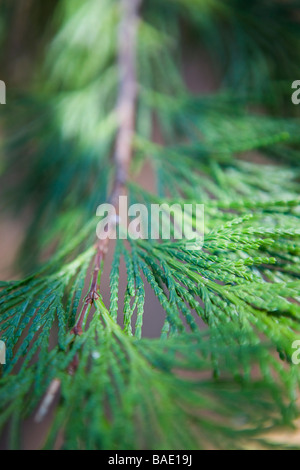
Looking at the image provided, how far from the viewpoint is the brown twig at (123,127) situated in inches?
21.2

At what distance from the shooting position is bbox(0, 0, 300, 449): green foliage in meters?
0.40

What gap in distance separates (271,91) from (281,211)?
607mm

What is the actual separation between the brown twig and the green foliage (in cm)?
2

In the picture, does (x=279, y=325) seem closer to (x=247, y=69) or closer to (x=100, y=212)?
(x=100, y=212)

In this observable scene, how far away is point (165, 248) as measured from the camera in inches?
23.5

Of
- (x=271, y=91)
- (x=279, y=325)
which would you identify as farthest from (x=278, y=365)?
(x=271, y=91)
